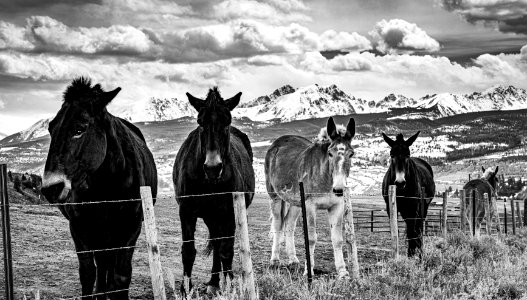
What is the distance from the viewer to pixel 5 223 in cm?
523

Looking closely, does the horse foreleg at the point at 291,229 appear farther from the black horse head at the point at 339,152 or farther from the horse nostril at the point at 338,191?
the horse nostril at the point at 338,191

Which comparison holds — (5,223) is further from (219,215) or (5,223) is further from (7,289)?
(219,215)

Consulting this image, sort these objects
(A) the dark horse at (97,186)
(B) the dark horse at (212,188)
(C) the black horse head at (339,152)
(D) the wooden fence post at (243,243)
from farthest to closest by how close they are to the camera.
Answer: (C) the black horse head at (339,152) < (B) the dark horse at (212,188) < (D) the wooden fence post at (243,243) < (A) the dark horse at (97,186)

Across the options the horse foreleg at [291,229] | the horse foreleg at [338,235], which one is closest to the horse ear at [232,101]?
the horse foreleg at [338,235]

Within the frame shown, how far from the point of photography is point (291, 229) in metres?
13.0

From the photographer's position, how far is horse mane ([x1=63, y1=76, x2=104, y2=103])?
6.27m

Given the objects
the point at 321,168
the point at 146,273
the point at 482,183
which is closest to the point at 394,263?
the point at 321,168

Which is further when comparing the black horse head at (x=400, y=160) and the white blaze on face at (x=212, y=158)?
the black horse head at (x=400, y=160)

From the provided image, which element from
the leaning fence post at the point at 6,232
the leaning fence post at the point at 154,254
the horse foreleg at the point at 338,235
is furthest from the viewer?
the horse foreleg at the point at 338,235

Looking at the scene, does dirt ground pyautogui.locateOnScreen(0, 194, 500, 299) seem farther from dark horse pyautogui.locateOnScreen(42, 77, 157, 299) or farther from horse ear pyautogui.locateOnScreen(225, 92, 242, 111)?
horse ear pyautogui.locateOnScreen(225, 92, 242, 111)

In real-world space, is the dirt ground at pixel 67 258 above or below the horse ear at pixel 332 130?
below

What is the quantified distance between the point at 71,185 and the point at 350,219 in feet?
18.9

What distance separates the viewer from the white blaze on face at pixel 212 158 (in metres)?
7.64

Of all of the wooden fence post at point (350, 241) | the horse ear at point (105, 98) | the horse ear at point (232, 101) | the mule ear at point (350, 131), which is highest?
the horse ear at point (232, 101)
